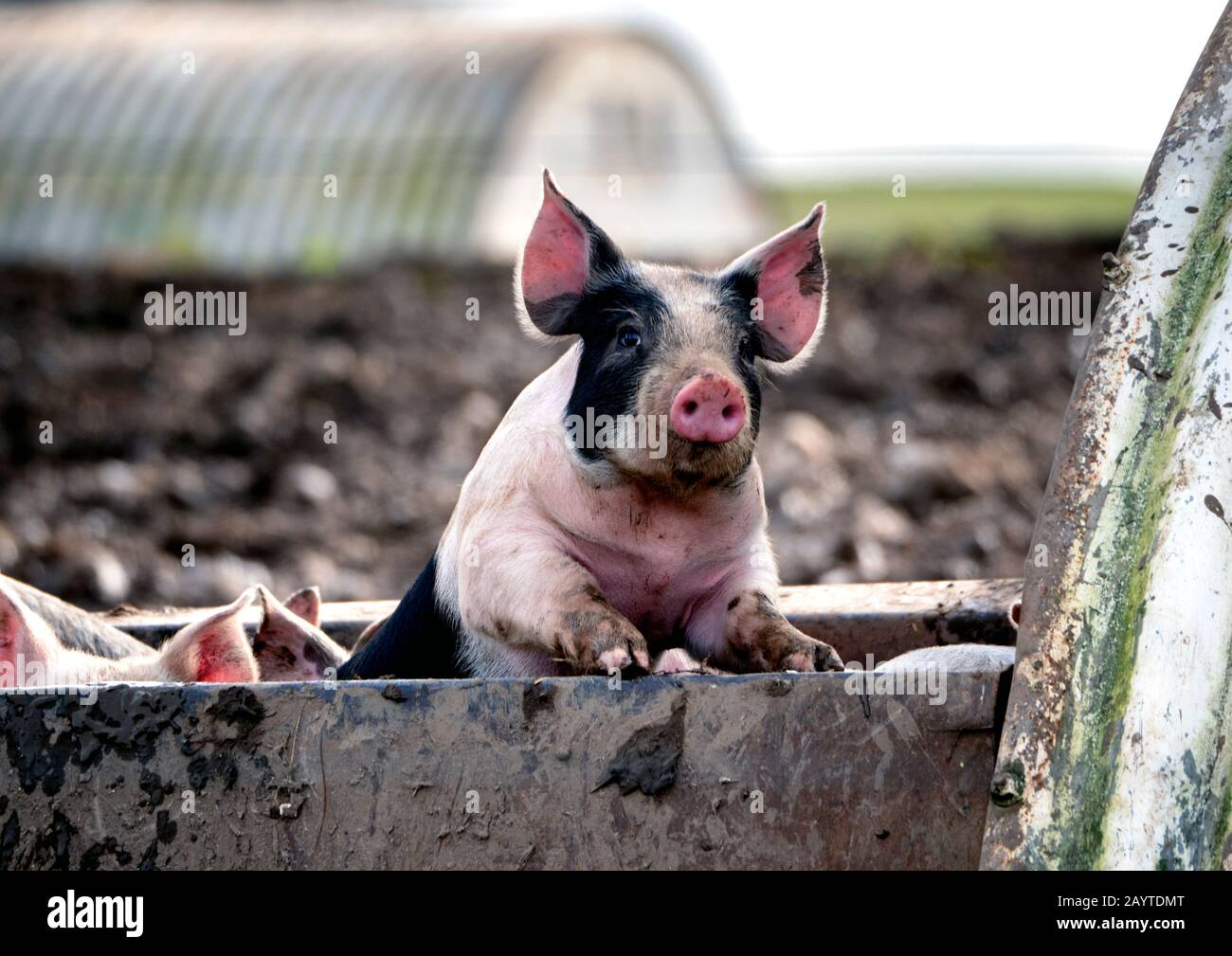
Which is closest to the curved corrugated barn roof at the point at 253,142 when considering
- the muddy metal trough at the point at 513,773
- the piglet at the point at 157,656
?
the piglet at the point at 157,656

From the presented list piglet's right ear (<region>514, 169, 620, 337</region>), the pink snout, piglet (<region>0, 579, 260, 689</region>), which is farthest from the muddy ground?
the pink snout

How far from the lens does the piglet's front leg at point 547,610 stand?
3271 mm

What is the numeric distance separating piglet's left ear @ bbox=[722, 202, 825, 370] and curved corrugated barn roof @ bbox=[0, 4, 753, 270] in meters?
16.5

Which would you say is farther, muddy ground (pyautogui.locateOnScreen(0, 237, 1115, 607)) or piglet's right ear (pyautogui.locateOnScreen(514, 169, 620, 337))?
muddy ground (pyautogui.locateOnScreen(0, 237, 1115, 607))

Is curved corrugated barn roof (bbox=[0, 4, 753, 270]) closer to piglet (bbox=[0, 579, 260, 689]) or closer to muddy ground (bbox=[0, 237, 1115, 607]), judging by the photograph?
muddy ground (bbox=[0, 237, 1115, 607])

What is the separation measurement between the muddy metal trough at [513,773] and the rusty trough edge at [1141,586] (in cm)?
21

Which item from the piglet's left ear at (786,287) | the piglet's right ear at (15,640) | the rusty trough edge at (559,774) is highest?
the piglet's left ear at (786,287)

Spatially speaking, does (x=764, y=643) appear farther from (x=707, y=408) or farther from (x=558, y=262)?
(x=558, y=262)

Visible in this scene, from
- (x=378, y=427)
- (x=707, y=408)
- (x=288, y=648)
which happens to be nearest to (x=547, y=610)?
(x=707, y=408)

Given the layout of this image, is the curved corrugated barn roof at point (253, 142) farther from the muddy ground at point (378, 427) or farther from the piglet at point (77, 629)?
the piglet at point (77, 629)

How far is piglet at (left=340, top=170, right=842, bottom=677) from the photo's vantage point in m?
3.51

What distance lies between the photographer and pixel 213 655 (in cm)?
391

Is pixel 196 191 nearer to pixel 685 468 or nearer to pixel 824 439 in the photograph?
pixel 824 439
